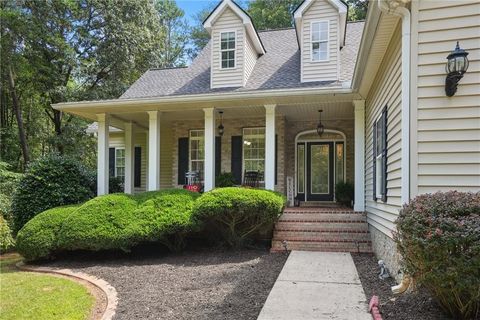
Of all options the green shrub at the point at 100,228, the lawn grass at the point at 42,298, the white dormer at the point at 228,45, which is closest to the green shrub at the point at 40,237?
the green shrub at the point at 100,228

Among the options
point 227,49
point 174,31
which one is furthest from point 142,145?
point 174,31

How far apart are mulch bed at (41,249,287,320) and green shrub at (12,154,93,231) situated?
2.07 m

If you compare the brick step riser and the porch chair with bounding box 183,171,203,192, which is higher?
the porch chair with bounding box 183,171,203,192

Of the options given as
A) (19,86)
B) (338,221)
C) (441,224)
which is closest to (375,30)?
(441,224)

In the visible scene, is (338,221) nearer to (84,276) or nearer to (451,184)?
(451,184)

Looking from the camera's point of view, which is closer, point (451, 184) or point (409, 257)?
point (409, 257)

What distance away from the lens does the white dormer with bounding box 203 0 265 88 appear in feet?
33.0

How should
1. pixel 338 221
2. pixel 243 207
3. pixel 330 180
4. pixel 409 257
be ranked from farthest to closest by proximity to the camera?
pixel 330 180 < pixel 338 221 < pixel 243 207 < pixel 409 257

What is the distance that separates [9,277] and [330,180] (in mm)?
8534

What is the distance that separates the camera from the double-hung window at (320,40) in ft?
31.5

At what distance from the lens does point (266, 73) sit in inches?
415

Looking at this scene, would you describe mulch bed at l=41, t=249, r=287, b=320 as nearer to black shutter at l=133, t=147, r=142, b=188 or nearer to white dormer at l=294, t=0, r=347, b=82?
white dormer at l=294, t=0, r=347, b=82

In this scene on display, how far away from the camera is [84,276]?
630cm

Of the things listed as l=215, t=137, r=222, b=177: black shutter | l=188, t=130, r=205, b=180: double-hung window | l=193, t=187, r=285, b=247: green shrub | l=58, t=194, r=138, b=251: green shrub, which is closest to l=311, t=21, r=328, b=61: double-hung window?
l=215, t=137, r=222, b=177: black shutter
